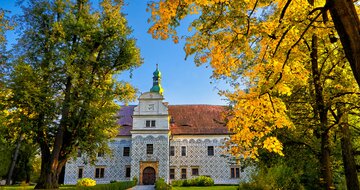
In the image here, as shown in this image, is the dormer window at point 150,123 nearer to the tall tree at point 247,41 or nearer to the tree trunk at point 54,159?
the tree trunk at point 54,159

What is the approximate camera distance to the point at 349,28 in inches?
144

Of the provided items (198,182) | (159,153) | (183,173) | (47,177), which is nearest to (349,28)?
(47,177)

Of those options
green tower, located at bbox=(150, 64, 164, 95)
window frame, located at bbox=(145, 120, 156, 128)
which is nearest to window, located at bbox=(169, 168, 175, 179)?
window frame, located at bbox=(145, 120, 156, 128)

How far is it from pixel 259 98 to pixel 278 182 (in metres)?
6.21

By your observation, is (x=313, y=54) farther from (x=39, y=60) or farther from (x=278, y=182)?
(x=39, y=60)

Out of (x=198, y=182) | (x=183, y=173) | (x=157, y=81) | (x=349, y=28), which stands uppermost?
(x=157, y=81)

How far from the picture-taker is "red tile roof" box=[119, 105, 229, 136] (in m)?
33.7

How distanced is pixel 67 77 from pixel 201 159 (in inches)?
793

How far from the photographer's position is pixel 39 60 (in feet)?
55.1

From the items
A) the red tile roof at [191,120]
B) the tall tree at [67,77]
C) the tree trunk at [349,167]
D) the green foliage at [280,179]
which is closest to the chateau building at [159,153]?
the red tile roof at [191,120]

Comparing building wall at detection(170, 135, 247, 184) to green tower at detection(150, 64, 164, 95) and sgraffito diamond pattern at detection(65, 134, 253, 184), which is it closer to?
sgraffito diamond pattern at detection(65, 134, 253, 184)

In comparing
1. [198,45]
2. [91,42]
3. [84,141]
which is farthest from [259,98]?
[91,42]

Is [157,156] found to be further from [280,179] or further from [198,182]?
[280,179]

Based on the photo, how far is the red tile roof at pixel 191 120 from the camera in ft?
110
